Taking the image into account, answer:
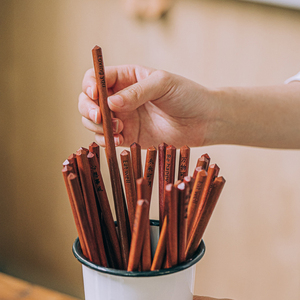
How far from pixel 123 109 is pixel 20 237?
0.93 metres

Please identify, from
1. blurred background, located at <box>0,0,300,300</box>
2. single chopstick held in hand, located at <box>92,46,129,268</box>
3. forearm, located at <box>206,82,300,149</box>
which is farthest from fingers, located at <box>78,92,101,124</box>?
blurred background, located at <box>0,0,300,300</box>

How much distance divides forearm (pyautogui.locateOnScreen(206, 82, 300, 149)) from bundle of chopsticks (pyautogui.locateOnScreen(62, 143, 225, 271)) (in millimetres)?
318

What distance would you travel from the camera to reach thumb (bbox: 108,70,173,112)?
0.35 meters

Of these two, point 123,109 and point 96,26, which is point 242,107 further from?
point 96,26

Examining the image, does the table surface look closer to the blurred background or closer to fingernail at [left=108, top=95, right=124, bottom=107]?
fingernail at [left=108, top=95, right=124, bottom=107]

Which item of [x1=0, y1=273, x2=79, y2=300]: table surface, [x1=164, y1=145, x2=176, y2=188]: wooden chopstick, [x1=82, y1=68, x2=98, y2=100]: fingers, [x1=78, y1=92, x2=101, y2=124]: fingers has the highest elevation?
[x1=82, y1=68, x2=98, y2=100]: fingers

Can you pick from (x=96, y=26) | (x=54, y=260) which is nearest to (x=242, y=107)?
(x=96, y=26)

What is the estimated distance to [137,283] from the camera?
0.75 feet

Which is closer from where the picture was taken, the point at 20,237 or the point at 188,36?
the point at 188,36

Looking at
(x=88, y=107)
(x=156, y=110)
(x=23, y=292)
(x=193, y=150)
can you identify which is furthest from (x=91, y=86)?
(x=193, y=150)

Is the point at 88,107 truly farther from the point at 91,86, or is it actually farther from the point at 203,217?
the point at 203,217

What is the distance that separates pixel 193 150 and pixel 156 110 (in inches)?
15.0

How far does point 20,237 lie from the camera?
1104mm

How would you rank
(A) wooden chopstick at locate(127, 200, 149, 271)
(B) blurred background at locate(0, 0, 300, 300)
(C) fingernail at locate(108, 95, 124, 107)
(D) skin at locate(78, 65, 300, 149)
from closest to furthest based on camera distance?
(A) wooden chopstick at locate(127, 200, 149, 271)
(C) fingernail at locate(108, 95, 124, 107)
(D) skin at locate(78, 65, 300, 149)
(B) blurred background at locate(0, 0, 300, 300)
